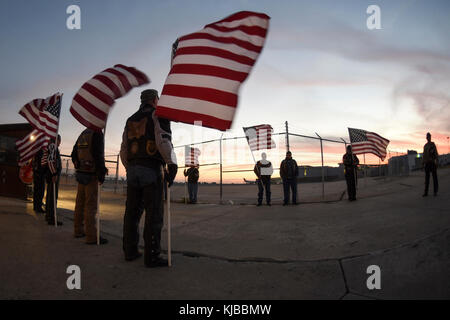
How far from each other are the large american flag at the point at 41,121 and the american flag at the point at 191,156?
561cm

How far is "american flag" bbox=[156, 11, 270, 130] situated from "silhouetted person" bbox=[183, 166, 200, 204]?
27.5ft

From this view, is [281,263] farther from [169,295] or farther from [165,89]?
[165,89]

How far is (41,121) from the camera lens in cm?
624

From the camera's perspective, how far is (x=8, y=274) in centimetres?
246

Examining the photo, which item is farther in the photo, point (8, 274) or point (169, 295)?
point (8, 274)

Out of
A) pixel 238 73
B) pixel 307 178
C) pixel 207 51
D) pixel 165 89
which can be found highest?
pixel 207 51

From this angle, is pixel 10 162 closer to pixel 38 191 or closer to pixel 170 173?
pixel 38 191

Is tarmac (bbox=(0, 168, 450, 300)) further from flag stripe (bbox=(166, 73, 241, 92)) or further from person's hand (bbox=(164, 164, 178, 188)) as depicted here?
flag stripe (bbox=(166, 73, 241, 92))

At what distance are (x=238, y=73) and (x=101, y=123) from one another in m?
3.20

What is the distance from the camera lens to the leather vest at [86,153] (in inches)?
165

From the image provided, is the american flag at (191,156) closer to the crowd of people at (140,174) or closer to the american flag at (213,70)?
the crowd of people at (140,174)

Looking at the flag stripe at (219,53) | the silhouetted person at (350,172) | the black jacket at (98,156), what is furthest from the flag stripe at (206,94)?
the silhouetted person at (350,172)
